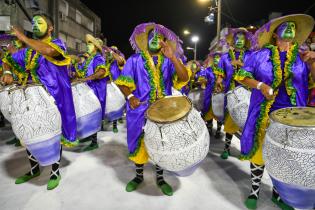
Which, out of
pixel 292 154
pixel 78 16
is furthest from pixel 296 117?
pixel 78 16

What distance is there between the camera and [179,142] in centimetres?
232

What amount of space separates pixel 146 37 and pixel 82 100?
4.21ft

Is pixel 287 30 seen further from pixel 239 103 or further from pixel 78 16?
pixel 78 16

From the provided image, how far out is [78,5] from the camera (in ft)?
72.0

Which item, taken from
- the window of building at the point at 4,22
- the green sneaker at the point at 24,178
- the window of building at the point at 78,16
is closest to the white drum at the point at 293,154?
the green sneaker at the point at 24,178

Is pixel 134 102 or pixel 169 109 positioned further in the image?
pixel 134 102

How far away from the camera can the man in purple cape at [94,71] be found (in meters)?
4.80

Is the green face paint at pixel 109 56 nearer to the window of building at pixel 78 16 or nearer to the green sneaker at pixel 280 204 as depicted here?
the green sneaker at pixel 280 204

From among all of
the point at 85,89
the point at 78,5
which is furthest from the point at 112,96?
the point at 78,5

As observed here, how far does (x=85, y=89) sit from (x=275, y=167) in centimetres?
260

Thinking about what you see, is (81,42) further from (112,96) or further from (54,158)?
(54,158)

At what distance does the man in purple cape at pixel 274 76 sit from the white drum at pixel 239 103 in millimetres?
710

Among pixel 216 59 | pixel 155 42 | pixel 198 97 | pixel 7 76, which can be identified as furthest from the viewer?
pixel 198 97

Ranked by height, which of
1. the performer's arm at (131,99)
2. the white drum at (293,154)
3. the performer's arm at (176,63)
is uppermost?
the performer's arm at (176,63)
